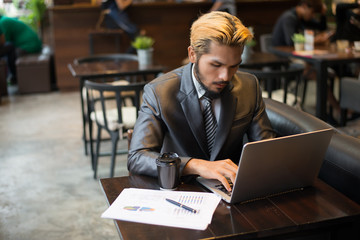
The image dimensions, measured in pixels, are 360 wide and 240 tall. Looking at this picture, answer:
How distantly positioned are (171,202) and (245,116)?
0.58 m

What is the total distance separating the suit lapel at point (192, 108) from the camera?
1822mm

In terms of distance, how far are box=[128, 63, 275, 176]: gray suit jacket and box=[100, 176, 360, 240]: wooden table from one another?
10.3 inches

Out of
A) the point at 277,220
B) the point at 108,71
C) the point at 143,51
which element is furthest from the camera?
the point at 143,51

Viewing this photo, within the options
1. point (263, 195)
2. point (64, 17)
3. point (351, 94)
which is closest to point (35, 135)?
point (64, 17)

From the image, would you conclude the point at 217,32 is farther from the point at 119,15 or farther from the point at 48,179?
the point at 119,15

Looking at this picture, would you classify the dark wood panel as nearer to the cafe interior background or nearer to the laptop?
the cafe interior background

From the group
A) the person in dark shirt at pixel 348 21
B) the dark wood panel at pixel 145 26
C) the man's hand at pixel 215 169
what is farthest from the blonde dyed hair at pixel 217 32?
the dark wood panel at pixel 145 26

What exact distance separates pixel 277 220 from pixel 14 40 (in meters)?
6.87

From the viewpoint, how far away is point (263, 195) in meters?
1.52

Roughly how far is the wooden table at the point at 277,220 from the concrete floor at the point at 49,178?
4.92ft

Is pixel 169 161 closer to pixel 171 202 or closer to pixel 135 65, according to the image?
pixel 171 202

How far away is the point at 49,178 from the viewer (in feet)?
12.3

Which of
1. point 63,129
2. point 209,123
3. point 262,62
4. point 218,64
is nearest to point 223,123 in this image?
point 209,123

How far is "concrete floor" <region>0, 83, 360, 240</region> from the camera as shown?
2957mm
